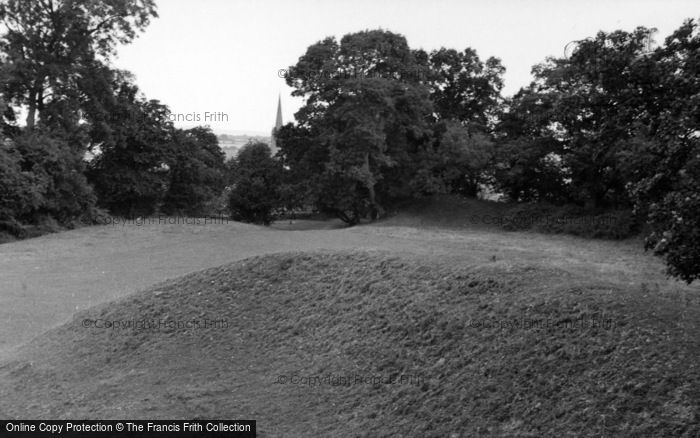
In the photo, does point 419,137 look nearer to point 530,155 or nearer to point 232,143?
point 530,155

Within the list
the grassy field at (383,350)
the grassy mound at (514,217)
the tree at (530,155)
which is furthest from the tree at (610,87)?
the tree at (530,155)

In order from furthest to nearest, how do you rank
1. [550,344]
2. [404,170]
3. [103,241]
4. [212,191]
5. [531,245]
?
[212,191] < [404,170] < [103,241] < [531,245] < [550,344]

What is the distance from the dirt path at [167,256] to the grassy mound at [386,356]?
5.74 feet

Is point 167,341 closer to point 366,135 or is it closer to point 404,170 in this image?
point 366,135

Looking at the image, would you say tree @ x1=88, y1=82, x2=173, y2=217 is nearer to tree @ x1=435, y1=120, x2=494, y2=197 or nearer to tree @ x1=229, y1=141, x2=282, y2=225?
tree @ x1=229, y1=141, x2=282, y2=225

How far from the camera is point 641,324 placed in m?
6.71

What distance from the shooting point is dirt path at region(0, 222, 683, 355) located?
1259 centimetres

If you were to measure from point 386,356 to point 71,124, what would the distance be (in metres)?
30.1

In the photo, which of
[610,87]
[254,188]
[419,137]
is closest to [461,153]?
[419,137]

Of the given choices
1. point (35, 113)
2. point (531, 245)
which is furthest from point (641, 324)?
point (35, 113)

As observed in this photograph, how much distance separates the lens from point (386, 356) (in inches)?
303

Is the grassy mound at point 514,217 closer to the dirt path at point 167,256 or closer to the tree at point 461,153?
the tree at point 461,153

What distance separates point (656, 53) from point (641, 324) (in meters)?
3.10

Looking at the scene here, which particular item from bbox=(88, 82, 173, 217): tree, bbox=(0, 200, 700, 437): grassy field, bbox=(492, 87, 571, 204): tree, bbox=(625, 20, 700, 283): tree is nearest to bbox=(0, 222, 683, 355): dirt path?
bbox=(0, 200, 700, 437): grassy field
